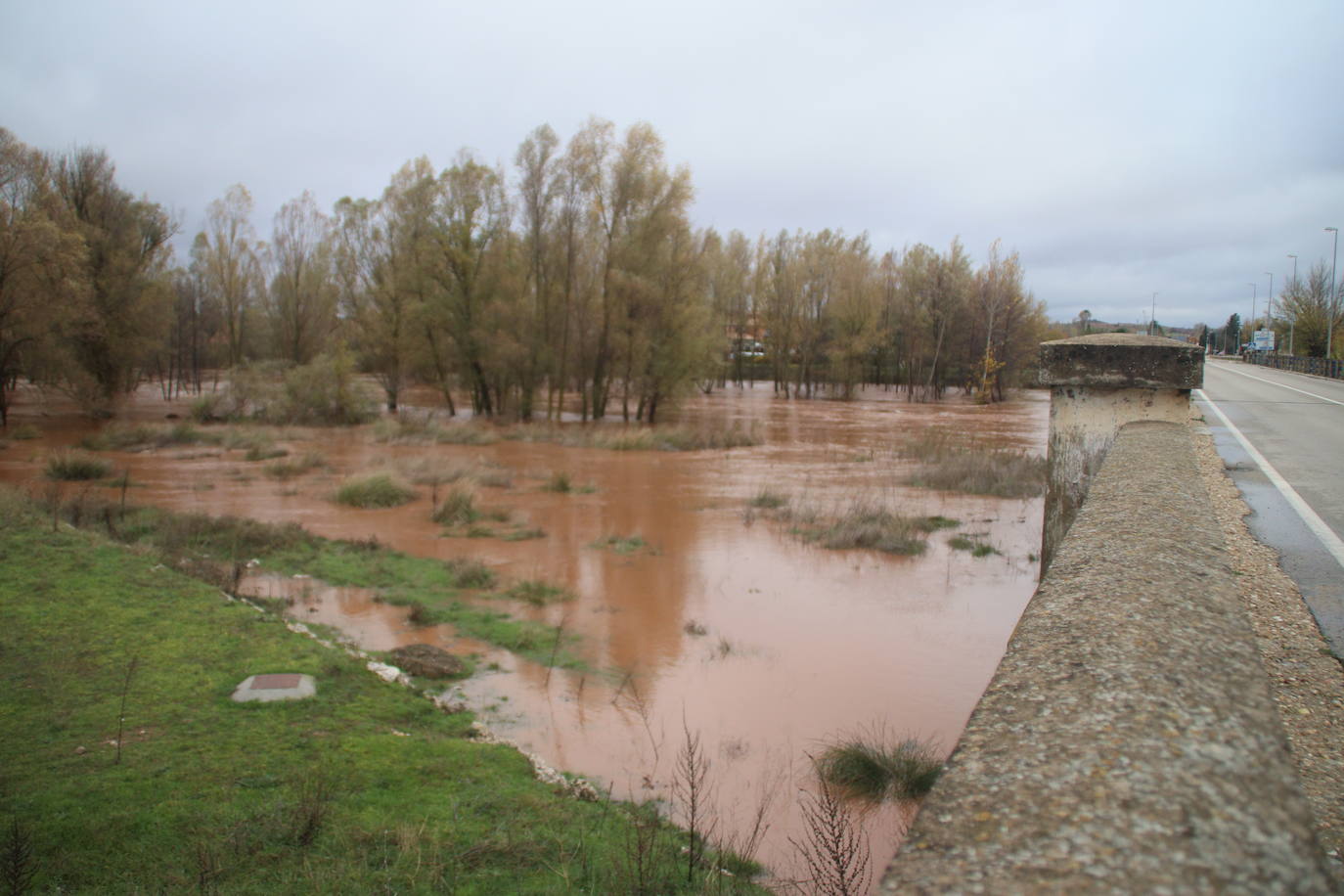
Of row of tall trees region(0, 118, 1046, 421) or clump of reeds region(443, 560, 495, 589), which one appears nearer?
clump of reeds region(443, 560, 495, 589)

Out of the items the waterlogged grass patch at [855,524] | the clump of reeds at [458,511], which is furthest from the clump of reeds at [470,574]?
the waterlogged grass patch at [855,524]

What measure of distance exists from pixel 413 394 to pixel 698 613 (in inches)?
1826

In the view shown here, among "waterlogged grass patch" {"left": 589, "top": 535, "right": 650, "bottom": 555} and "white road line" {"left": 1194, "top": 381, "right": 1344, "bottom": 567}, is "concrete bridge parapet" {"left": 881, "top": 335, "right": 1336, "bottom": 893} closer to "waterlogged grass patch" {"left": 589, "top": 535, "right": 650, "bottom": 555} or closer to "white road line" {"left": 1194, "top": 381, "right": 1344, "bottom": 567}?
"white road line" {"left": 1194, "top": 381, "right": 1344, "bottom": 567}

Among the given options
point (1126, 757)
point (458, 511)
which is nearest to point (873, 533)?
point (458, 511)

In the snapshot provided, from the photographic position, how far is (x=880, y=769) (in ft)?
20.0

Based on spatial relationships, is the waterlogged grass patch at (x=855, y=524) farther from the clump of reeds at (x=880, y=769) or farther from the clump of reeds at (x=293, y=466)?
the clump of reeds at (x=293, y=466)

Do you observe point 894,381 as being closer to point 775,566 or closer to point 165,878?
point 775,566

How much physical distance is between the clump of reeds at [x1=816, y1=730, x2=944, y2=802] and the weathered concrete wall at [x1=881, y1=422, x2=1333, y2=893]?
4201 mm

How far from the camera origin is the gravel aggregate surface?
8.44 ft

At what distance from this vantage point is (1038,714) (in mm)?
1609

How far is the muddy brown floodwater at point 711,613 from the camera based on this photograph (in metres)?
6.90

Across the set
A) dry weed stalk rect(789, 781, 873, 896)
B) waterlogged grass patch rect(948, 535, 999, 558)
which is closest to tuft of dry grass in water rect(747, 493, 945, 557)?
waterlogged grass patch rect(948, 535, 999, 558)

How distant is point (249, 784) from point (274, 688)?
1567 millimetres

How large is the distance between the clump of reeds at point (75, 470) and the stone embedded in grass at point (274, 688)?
17268mm
